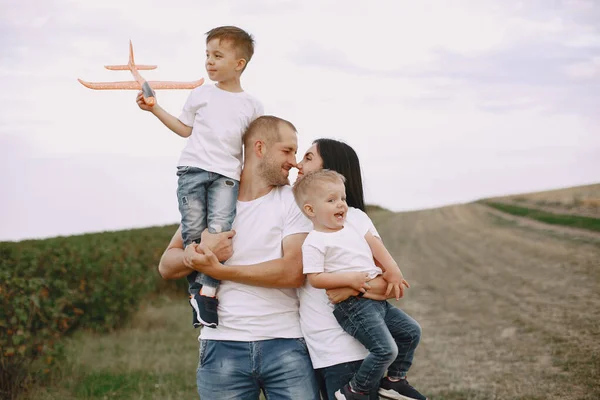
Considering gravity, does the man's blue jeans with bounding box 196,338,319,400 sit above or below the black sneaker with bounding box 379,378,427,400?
above

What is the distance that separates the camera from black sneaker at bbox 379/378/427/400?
352 cm

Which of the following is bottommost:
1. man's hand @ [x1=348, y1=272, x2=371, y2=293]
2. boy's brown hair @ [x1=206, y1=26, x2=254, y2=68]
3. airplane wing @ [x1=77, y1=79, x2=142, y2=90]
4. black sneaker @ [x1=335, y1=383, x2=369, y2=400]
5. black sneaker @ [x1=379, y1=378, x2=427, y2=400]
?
black sneaker @ [x1=379, y1=378, x2=427, y2=400]

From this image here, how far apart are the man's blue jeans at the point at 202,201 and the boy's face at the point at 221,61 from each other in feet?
1.94

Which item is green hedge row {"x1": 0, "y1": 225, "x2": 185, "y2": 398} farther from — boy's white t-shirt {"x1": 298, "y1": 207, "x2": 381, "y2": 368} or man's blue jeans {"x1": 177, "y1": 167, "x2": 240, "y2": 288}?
boy's white t-shirt {"x1": 298, "y1": 207, "x2": 381, "y2": 368}

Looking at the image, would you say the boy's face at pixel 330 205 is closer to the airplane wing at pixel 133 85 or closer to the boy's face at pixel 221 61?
the boy's face at pixel 221 61

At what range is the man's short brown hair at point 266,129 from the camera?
3682 mm

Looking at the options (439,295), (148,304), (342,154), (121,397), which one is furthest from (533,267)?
(342,154)

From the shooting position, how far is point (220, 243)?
11.6ft

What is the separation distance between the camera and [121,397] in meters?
8.23

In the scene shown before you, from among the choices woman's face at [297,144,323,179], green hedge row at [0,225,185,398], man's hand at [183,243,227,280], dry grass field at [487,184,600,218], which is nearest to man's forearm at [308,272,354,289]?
man's hand at [183,243,227,280]

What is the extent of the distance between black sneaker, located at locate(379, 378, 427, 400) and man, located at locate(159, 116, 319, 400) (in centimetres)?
37

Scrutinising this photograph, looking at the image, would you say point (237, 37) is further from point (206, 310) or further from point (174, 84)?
point (206, 310)

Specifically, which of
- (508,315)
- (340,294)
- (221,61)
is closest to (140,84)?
Result: (221,61)

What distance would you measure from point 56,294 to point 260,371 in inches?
295
